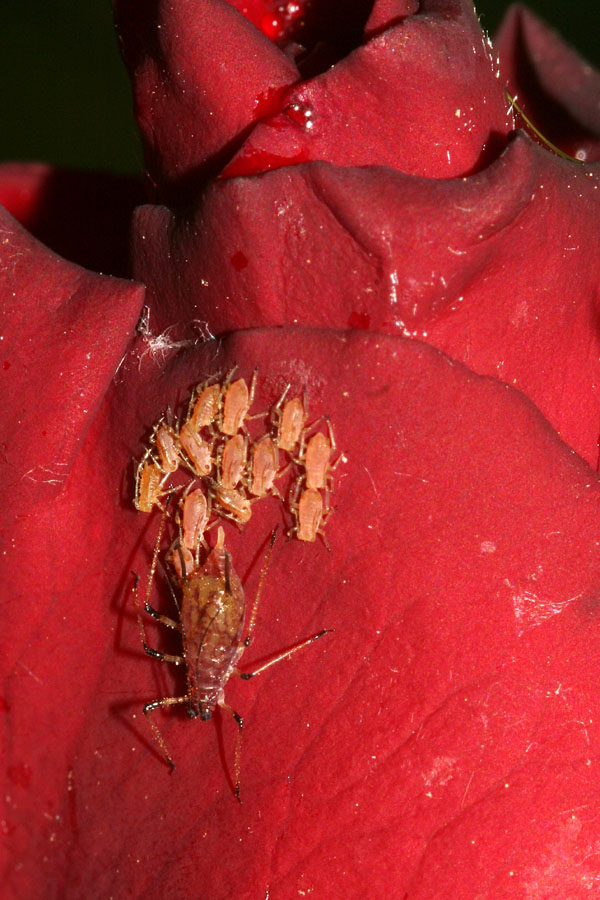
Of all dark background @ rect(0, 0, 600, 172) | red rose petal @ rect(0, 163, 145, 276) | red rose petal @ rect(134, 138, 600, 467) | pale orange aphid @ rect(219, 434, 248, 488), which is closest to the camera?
red rose petal @ rect(134, 138, 600, 467)

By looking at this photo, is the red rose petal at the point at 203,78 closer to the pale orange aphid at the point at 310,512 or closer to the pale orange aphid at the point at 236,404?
the pale orange aphid at the point at 236,404

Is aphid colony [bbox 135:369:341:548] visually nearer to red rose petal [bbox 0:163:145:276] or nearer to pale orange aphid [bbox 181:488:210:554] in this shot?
pale orange aphid [bbox 181:488:210:554]

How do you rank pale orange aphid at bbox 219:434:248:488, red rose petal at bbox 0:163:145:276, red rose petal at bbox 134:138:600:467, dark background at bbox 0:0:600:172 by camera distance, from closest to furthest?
red rose petal at bbox 134:138:600:467 → pale orange aphid at bbox 219:434:248:488 → red rose petal at bbox 0:163:145:276 → dark background at bbox 0:0:600:172

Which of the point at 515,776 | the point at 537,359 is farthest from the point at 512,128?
the point at 515,776

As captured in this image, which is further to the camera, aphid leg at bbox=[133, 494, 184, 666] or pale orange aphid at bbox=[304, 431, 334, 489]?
aphid leg at bbox=[133, 494, 184, 666]

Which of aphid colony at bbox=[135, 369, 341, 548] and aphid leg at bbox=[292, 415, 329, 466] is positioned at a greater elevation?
aphid leg at bbox=[292, 415, 329, 466]

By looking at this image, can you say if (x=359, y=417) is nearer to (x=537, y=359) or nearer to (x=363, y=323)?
(x=363, y=323)

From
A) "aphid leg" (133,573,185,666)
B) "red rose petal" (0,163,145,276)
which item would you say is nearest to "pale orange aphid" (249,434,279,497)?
"aphid leg" (133,573,185,666)
